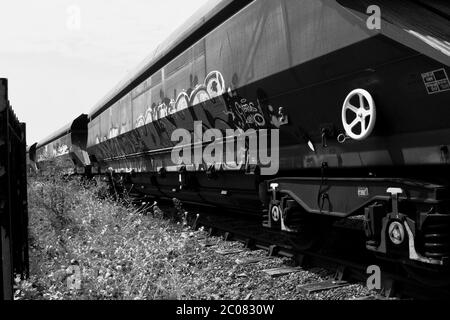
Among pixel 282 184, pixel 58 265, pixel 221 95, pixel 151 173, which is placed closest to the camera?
pixel 58 265

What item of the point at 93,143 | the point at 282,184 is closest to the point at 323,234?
the point at 282,184

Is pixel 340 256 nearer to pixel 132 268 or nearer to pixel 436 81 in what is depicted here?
pixel 132 268

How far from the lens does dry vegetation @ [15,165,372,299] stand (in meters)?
3.98

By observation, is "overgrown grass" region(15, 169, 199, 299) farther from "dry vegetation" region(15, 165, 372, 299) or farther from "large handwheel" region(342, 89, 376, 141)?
"large handwheel" region(342, 89, 376, 141)

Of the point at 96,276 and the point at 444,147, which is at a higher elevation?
the point at 444,147

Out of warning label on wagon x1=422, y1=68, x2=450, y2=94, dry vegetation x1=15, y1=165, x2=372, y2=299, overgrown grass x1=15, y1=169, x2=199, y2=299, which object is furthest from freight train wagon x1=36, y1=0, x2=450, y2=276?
overgrown grass x1=15, y1=169, x2=199, y2=299

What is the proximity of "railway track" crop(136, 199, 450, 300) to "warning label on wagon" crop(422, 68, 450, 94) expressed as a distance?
5.81 ft

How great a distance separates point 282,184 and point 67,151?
17.4m

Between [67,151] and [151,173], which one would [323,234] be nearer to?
[151,173]

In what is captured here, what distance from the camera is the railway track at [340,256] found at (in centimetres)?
436

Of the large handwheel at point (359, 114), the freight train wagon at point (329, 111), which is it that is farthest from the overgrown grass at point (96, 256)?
the large handwheel at point (359, 114)

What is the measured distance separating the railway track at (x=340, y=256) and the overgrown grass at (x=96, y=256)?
1.04m

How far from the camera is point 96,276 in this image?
423 cm

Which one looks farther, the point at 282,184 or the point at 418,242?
the point at 282,184
